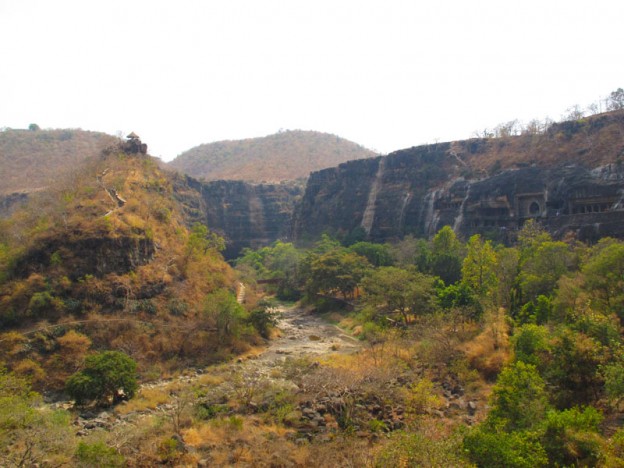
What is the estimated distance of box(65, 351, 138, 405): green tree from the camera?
57.0 ft

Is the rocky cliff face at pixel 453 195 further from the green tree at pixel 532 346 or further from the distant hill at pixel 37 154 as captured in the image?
the distant hill at pixel 37 154

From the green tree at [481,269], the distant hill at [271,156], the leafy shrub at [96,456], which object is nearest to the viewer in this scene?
the leafy shrub at [96,456]

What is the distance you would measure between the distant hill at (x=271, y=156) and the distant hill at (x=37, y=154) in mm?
23651

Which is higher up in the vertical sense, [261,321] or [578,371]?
[578,371]

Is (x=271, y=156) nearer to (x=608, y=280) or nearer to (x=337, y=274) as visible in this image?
(x=337, y=274)

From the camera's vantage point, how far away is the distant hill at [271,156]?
105500 millimetres

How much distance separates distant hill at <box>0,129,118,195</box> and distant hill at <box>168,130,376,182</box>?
23651mm

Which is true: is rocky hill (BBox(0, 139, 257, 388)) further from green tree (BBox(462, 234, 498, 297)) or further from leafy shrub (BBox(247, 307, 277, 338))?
green tree (BBox(462, 234, 498, 297))

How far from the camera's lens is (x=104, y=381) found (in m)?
17.6

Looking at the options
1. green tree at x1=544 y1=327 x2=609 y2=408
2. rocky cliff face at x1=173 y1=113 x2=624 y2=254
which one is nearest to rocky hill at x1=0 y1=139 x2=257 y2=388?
green tree at x1=544 y1=327 x2=609 y2=408

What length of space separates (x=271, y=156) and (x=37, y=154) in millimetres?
55107

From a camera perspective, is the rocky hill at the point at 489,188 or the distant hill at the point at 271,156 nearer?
the rocky hill at the point at 489,188

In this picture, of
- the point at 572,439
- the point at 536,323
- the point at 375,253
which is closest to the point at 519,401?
the point at 572,439

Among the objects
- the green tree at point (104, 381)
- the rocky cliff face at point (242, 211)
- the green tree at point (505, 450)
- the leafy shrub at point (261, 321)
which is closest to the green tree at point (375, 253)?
the leafy shrub at point (261, 321)
